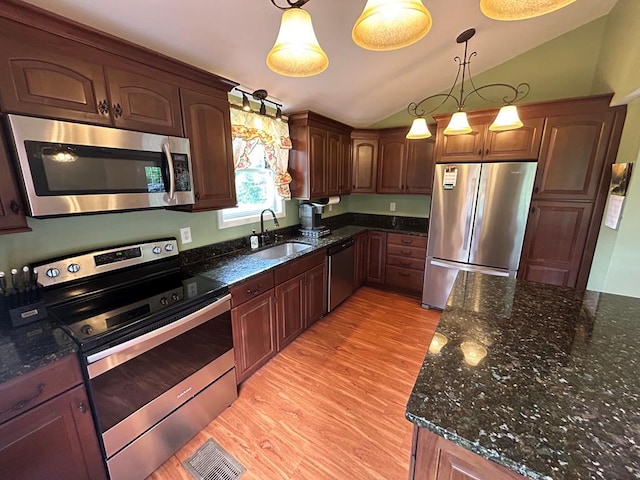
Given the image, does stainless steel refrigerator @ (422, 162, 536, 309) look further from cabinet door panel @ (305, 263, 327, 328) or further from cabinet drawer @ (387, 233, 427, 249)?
cabinet door panel @ (305, 263, 327, 328)

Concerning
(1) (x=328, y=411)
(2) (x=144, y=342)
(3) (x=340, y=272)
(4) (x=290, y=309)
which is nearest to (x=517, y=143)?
(3) (x=340, y=272)

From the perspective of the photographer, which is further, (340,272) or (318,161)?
(340,272)

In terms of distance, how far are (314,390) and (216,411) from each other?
699 millimetres

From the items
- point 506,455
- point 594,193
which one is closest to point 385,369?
point 506,455

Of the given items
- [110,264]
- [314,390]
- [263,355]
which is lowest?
[314,390]

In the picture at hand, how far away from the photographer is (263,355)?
2.19 m

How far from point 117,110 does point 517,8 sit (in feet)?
5.67

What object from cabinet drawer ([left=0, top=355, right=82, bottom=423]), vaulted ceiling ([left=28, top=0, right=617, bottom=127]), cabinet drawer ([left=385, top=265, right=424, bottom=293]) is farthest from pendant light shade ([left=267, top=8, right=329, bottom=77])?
cabinet drawer ([left=385, top=265, right=424, bottom=293])

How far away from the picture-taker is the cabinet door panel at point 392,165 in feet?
11.5

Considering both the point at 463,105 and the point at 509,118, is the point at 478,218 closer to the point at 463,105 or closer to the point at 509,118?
the point at 509,118

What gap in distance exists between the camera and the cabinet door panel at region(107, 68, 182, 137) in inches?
53.5

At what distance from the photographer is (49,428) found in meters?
1.08

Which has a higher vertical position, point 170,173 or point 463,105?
point 463,105

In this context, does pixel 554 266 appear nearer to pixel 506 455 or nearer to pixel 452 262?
pixel 452 262
